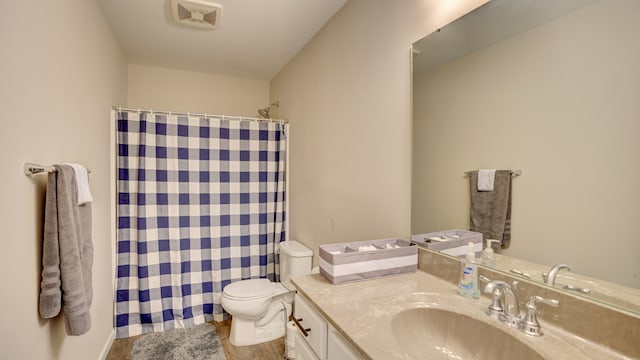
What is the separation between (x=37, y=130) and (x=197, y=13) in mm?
1290

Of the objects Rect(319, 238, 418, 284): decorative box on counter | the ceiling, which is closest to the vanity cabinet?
Rect(319, 238, 418, 284): decorative box on counter

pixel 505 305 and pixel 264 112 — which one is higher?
pixel 264 112

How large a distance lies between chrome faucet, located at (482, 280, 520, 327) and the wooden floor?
1704mm

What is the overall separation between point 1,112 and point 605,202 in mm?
1755

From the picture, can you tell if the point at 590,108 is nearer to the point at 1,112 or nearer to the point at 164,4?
the point at 1,112

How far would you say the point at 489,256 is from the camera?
3.61 feet

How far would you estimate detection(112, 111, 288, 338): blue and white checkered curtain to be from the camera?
2430 mm

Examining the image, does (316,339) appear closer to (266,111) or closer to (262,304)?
(262,304)

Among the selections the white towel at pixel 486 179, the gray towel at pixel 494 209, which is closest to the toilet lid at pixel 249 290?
the gray towel at pixel 494 209

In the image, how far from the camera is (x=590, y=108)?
2.73ft

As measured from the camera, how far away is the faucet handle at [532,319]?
0.82 metres

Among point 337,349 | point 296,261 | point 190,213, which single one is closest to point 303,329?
point 337,349

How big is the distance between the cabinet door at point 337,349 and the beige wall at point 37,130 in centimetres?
97

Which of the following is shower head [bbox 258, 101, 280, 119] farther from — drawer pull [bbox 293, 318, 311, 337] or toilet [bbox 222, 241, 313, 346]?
drawer pull [bbox 293, 318, 311, 337]
